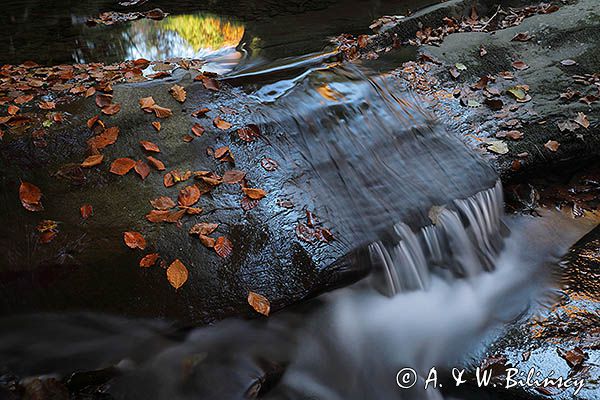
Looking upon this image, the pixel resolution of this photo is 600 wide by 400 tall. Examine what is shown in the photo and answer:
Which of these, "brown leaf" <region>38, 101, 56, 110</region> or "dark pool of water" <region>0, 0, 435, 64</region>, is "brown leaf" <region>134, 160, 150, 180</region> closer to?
"brown leaf" <region>38, 101, 56, 110</region>

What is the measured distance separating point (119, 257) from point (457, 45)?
5.11m

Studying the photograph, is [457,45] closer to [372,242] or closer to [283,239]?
[372,242]

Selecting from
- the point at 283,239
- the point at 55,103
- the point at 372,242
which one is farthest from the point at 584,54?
the point at 55,103

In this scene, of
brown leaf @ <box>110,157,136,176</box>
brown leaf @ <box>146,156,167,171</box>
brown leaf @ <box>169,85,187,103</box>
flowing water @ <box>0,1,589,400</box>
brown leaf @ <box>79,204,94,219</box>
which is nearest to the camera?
flowing water @ <box>0,1,589,400</box>

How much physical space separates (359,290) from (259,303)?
3.18ft

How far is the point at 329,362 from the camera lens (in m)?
3.84

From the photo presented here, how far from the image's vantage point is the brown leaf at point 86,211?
375cm

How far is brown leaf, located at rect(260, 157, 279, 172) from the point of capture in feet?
14.5

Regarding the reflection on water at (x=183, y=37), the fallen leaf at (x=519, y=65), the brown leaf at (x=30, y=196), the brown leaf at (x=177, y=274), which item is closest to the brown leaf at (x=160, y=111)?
the brown leaf at (x=30, y=196)

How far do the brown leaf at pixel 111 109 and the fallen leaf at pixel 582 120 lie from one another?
5028 mm

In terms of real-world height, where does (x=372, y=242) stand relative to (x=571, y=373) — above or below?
above

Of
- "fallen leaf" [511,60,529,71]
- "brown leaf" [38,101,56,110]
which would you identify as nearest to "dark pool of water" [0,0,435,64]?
"fallen leaf" [511,60,529,71]

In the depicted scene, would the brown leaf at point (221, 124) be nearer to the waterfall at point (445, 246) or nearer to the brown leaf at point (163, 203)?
the brown leaf at point (163, 203)

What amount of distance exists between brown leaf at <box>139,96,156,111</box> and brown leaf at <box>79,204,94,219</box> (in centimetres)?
116
